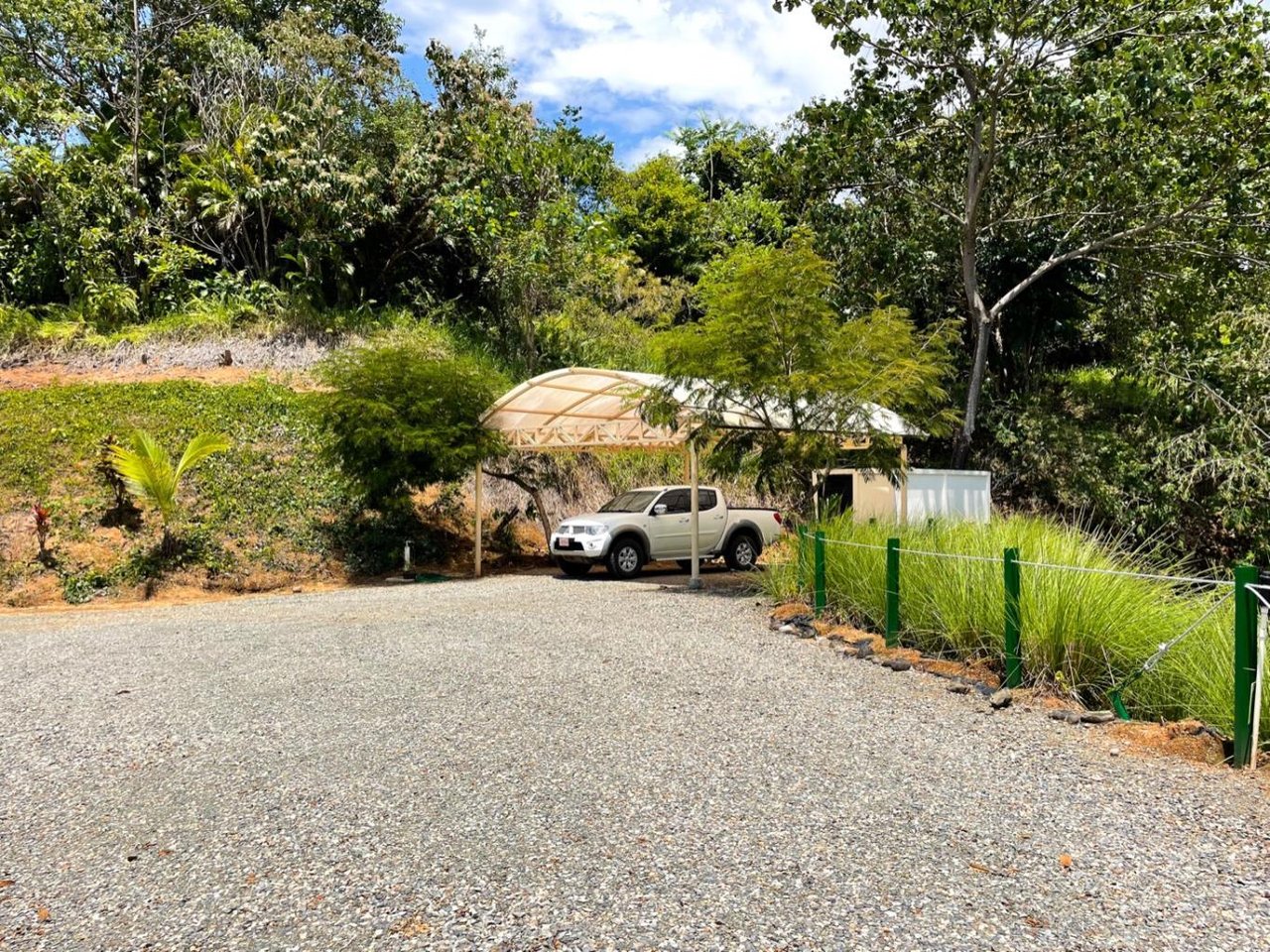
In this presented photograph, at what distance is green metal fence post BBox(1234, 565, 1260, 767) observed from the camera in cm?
457

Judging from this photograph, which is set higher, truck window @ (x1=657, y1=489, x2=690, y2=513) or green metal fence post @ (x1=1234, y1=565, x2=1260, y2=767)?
truck window @ (x1=657, y1=489, x2=690, y2=513)

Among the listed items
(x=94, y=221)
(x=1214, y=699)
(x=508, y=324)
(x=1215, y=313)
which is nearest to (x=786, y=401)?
(x=1214, y=699)

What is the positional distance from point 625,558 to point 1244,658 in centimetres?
1083

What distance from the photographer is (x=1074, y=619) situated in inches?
242

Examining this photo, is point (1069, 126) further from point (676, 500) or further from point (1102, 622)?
point (1102, 622)

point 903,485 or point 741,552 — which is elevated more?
point 903,485

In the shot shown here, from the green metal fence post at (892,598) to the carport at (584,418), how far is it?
4.75 m

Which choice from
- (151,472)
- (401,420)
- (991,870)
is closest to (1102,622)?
(991,870)

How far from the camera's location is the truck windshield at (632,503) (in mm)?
15312

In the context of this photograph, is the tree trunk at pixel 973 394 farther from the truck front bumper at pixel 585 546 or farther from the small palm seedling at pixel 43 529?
the small palm seedling at pixel 43 529

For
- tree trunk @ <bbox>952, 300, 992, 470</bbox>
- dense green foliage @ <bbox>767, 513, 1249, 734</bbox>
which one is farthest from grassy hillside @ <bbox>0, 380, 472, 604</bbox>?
tree trunk @ <bbox>952, 300, 992, 470</bbox>

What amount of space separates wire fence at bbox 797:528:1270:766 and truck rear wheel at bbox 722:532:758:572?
25.4 ft

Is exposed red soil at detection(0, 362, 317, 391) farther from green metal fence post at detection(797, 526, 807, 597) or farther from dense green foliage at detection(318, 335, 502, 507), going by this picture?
green metal fence post at detection(797, 526, 807, 597)

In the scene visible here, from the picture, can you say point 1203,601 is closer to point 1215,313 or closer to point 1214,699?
point 1214,699
